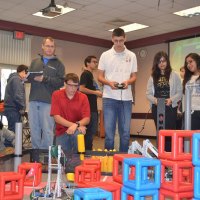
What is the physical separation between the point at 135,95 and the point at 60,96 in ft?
19.1

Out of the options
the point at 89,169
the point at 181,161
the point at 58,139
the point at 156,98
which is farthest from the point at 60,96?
the point at 181,161

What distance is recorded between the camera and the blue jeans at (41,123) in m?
3.13

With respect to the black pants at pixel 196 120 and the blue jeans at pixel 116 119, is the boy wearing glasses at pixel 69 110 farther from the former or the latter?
the black pants at pixel 196 120

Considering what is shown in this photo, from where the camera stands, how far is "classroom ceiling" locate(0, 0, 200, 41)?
5.72 m

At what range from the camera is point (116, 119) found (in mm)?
3090

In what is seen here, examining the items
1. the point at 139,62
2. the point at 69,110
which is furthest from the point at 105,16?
the point at 69,110

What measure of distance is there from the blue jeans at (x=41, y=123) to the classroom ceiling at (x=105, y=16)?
2977 millimetres

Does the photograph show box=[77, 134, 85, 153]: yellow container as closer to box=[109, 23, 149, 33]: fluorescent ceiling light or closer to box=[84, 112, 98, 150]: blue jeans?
box=[84, 112, 98, 150]: blue jeans

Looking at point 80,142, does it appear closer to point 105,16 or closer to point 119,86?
point 119,86

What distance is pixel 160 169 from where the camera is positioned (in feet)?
4.85

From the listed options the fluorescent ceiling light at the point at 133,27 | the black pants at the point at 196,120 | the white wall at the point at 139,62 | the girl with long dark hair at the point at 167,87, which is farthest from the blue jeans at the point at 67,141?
the white wall at the point at 139,62

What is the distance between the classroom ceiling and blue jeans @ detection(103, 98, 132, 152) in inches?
120

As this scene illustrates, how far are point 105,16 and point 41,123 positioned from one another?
3.83 meters

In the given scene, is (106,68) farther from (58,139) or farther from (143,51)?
(143,51)
